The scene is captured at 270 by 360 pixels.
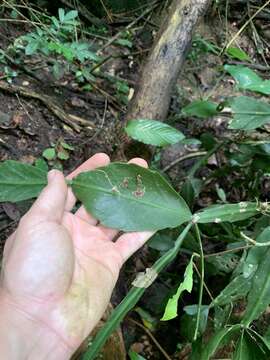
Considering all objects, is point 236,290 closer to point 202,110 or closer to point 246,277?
point 246,277

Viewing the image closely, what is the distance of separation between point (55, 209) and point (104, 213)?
125 millimetres

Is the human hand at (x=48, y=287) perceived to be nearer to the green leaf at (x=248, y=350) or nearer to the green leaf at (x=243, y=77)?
the green leaf at (x=248, y=350)

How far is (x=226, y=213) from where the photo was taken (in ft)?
4.09

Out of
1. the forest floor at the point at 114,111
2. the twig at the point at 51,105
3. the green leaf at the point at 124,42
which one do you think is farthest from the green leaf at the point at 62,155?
the green leaf at the point at 124,42

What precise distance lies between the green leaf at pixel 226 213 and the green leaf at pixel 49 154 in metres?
0.90

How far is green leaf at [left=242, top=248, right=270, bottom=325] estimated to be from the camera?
1111mm

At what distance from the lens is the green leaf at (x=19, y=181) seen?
4.21ft

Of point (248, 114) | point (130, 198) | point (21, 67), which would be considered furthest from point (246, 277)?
point (21, 67)

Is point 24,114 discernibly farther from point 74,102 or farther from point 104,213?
point 104,213

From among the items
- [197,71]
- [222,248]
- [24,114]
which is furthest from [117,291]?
[197,71]

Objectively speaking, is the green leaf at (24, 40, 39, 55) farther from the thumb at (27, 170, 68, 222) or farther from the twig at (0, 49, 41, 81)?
the thumb at (27, 170, 68, 222)

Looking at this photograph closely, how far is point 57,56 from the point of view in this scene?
2.42 metres

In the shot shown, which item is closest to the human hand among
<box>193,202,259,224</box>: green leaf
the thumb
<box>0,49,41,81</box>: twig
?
the thumb

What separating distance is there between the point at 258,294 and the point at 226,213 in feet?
0.72
